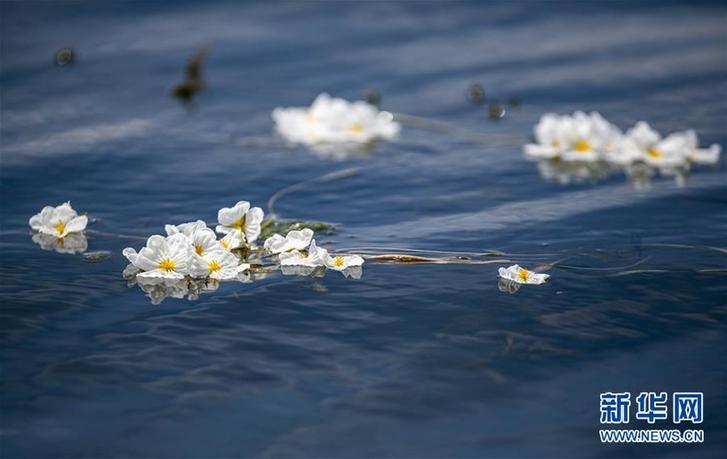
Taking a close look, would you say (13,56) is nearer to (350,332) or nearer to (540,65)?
(540,65)

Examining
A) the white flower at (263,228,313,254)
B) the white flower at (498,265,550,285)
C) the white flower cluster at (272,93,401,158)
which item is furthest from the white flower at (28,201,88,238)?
the white flower cluster at (272,93,401,158)

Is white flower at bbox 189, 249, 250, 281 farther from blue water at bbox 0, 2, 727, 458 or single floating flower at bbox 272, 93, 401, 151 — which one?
single floating flower at bbox 272, 93, 401, 151

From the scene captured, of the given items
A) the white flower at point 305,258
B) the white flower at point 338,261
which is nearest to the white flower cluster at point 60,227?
the white flower at point 305,258

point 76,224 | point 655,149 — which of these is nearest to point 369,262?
point 76,224

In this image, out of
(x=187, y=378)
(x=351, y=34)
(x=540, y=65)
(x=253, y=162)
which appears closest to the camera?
(x=187, y=378)

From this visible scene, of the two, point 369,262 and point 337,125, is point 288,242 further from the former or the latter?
point 337,125

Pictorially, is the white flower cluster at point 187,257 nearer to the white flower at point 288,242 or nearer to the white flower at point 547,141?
the white flower at point 288,242

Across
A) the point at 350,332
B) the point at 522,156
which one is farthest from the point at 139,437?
the point at 522,156
